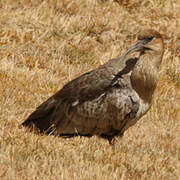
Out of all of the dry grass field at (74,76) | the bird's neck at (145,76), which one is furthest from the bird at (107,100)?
the dry grass field at (74,76)

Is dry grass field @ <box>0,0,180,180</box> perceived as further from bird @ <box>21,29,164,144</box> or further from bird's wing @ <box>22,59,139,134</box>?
bird's wing @ <box>22,59,139,134</box>

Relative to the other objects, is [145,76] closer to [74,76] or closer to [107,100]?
[107,100]

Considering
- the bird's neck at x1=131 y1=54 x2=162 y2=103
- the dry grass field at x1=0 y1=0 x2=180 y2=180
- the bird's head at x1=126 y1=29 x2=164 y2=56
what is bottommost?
the dry grass field at x1=0 y1=0 x2=180 y2=180

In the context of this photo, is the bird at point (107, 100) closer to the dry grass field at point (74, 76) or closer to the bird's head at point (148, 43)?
the bird's head at point (148, 43)

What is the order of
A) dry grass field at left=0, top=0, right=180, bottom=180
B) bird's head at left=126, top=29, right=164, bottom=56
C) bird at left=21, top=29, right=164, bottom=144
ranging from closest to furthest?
Answer: dry grass field at left=0, top=0, right=180, bottom=180, bird at left=21, top=29, right=164, bottom=144, bird's head at left=126, top=29, right=164, bottom=56

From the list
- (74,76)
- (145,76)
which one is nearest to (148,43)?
(145,76)

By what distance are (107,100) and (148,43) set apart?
2.85 ft

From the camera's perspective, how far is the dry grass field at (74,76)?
15.7 feet

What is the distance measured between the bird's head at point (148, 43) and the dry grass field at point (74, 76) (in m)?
1.05

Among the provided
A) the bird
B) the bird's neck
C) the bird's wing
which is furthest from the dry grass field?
the bird's neck

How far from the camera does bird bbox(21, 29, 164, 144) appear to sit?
5.59 m

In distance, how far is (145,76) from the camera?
5.74m

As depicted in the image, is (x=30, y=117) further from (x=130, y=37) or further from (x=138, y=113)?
(x=130, y=37)

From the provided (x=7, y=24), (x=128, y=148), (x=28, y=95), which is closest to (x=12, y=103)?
(x=28, y=95)
